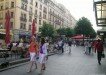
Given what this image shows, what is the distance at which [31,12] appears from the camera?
63.6 metres

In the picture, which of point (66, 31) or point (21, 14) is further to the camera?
point (66, 31)

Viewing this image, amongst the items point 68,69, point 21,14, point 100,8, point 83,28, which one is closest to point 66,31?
point 83,28

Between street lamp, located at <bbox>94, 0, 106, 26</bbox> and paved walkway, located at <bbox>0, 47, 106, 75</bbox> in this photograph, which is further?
street lamp, located at <bbox>94, 0, 106, 26</bbox>

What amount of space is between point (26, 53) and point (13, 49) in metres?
1.98

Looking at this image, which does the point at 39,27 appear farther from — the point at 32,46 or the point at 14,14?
the point at 32,46

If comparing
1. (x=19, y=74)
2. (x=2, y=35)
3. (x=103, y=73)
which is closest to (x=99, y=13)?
(x=2, y=35)

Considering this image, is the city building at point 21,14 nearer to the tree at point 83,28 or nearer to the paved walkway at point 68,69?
the tree at point 83,28

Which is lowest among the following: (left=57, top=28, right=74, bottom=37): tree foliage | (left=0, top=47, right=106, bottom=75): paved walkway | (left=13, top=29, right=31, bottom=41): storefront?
(left=0, top=47, right=106, bottom=75): paved walkway

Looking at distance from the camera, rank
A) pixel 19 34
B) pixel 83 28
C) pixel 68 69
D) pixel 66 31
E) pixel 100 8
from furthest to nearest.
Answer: pixel 66 31, pixel 83 28, pixel 19 34, pixel 100 8, pixel 68 69

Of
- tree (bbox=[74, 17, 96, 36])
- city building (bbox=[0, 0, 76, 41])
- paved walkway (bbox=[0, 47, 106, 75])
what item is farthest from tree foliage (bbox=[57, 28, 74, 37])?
paved walkway (bbox=[0, 47, 106, 75])

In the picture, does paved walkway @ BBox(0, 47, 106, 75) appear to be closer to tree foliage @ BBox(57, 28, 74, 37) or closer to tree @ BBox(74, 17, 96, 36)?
tree @ BBox(74, 17, 96, 36)

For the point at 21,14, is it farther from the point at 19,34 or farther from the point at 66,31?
the point at 66,31

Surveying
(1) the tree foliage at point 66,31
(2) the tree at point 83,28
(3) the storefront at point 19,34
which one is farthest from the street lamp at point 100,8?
(1) the tree foliage at point 66,31

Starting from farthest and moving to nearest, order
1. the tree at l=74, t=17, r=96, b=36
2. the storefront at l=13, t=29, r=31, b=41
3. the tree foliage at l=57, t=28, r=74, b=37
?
1. the tree foliage at l=57, t=28, r=74, b=37
2. the tree at l=74, t=17, r=96, b=36
3. the storefront at l=13, t=29, r=31, b=41
